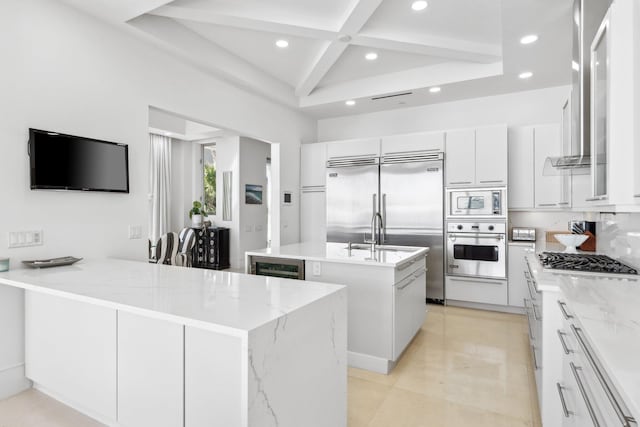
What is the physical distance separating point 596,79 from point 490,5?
1593 millimetres

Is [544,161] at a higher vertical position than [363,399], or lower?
higher

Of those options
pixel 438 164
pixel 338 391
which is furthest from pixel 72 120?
pixel 438 164

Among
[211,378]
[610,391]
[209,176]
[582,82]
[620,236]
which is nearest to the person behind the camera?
[610,391]

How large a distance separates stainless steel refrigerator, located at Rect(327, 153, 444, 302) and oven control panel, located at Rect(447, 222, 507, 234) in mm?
162

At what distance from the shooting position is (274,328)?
4.50 ft

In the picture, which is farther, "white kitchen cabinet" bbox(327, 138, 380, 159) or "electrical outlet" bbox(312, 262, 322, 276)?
"white kitchen cabinet" bbox(327, 138, 380, 159)

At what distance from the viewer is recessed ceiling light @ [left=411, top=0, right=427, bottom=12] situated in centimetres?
310

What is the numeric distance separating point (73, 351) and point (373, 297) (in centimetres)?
198

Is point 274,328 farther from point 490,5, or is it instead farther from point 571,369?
point 490,5

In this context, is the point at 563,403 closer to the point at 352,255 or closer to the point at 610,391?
the point at 610,391

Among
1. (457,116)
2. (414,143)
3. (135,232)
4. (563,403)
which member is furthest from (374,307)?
(457,116)

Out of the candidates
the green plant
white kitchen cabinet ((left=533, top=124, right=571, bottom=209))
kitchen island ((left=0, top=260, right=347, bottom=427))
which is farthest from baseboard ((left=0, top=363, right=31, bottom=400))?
white kitchen cabinet ((left=533, top=124, right=571, bottom=209))

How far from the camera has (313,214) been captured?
233 inches

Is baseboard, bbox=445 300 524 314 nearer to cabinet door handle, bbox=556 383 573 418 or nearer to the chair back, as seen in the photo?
cabinet door handle, bbox=556 383 573 418
